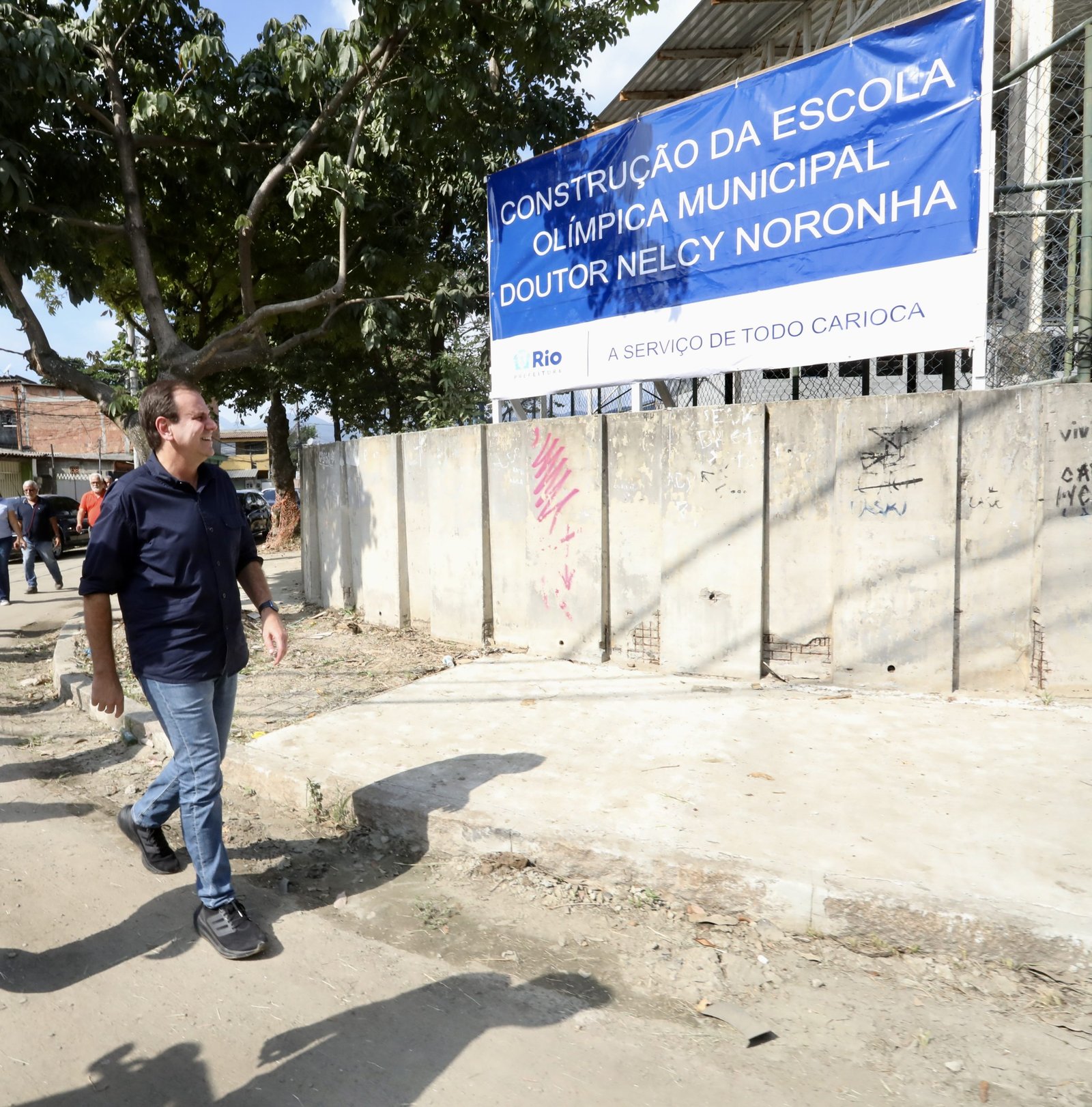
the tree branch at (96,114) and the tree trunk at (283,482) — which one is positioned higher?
the tree branch at (96,114)

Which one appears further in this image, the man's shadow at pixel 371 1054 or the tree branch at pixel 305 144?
the tree branch at pixel 305 144

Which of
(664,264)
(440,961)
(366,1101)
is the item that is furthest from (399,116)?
(366,1101)

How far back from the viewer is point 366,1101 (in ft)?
7.14

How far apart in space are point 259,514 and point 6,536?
11154 millimetres

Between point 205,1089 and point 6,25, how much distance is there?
7.56 metres

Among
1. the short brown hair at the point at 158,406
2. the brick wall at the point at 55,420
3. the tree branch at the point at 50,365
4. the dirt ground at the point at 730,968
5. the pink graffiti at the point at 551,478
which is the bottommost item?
the dirt ground at the point at 730,968

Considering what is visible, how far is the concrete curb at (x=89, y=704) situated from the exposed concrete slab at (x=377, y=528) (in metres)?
2.45

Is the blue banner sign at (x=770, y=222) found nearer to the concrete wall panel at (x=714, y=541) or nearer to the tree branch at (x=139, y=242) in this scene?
the concrete wall panel at (x=714, y=541)

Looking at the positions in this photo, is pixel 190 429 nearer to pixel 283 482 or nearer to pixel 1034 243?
pixel 1034 243

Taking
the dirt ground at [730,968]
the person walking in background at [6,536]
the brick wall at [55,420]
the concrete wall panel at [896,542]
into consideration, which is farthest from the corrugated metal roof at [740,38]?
the brick wall at [55,420]

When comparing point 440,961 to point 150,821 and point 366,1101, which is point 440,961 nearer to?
point 366,1101

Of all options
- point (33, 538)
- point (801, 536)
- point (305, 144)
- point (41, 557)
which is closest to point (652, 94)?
point (305, 144)

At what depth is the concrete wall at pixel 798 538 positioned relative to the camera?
471cm

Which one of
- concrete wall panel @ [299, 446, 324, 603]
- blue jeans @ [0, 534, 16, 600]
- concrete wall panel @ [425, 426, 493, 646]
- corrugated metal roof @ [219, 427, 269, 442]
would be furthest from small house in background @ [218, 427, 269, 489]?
concrete wall panel @ [425, 426, 493, 646]
